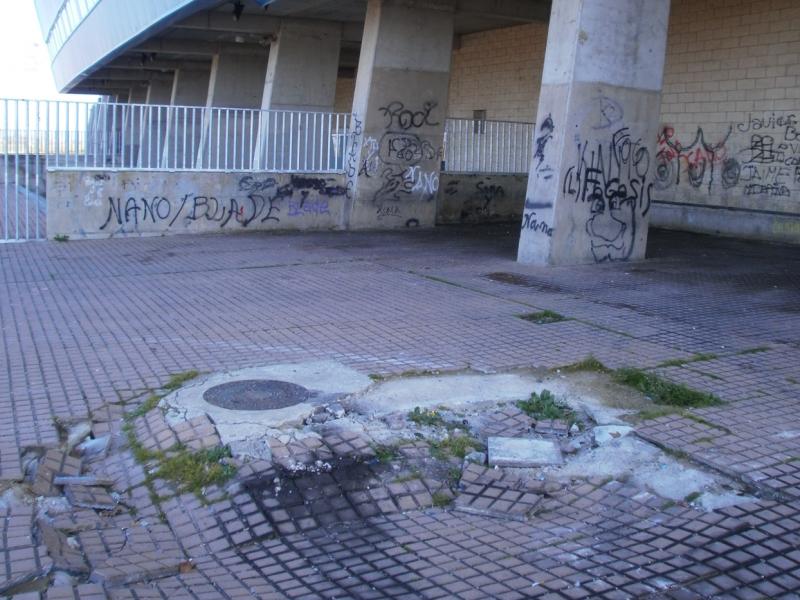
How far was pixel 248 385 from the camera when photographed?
6.38 meters

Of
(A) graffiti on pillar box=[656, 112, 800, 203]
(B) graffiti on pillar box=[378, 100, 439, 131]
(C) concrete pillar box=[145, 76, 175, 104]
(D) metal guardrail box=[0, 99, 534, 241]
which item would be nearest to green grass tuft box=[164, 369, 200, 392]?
(D) metal guardrail box=[0, 99, 534, 241]

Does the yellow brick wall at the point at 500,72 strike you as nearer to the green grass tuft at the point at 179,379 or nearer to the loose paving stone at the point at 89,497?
the green grass tuft at the point at 179,379

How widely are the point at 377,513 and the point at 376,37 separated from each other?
13.1 meters

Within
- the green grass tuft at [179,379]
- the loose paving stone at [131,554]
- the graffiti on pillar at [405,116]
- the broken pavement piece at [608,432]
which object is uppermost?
the graffiti on pillar at [405,116]

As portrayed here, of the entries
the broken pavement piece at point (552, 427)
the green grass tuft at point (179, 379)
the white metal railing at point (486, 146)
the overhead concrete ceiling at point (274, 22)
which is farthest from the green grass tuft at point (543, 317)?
the overhead concrete ceiling at point (274, 22)

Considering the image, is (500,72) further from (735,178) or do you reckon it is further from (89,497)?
(89,497)

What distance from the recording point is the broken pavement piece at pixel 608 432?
5504mm

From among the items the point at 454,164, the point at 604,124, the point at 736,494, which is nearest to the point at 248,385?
the point at 736,494

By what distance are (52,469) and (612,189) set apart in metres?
9.52

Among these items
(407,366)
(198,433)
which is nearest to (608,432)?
(407,366)

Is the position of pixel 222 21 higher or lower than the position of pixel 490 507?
higher

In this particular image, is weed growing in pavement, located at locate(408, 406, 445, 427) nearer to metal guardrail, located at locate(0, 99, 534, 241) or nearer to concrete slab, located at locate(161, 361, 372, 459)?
concrete slab, located at locate(161, 361, 372, 459)

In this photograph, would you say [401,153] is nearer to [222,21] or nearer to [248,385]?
[222,21]

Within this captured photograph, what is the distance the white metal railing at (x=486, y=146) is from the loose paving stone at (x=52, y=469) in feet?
45.6
